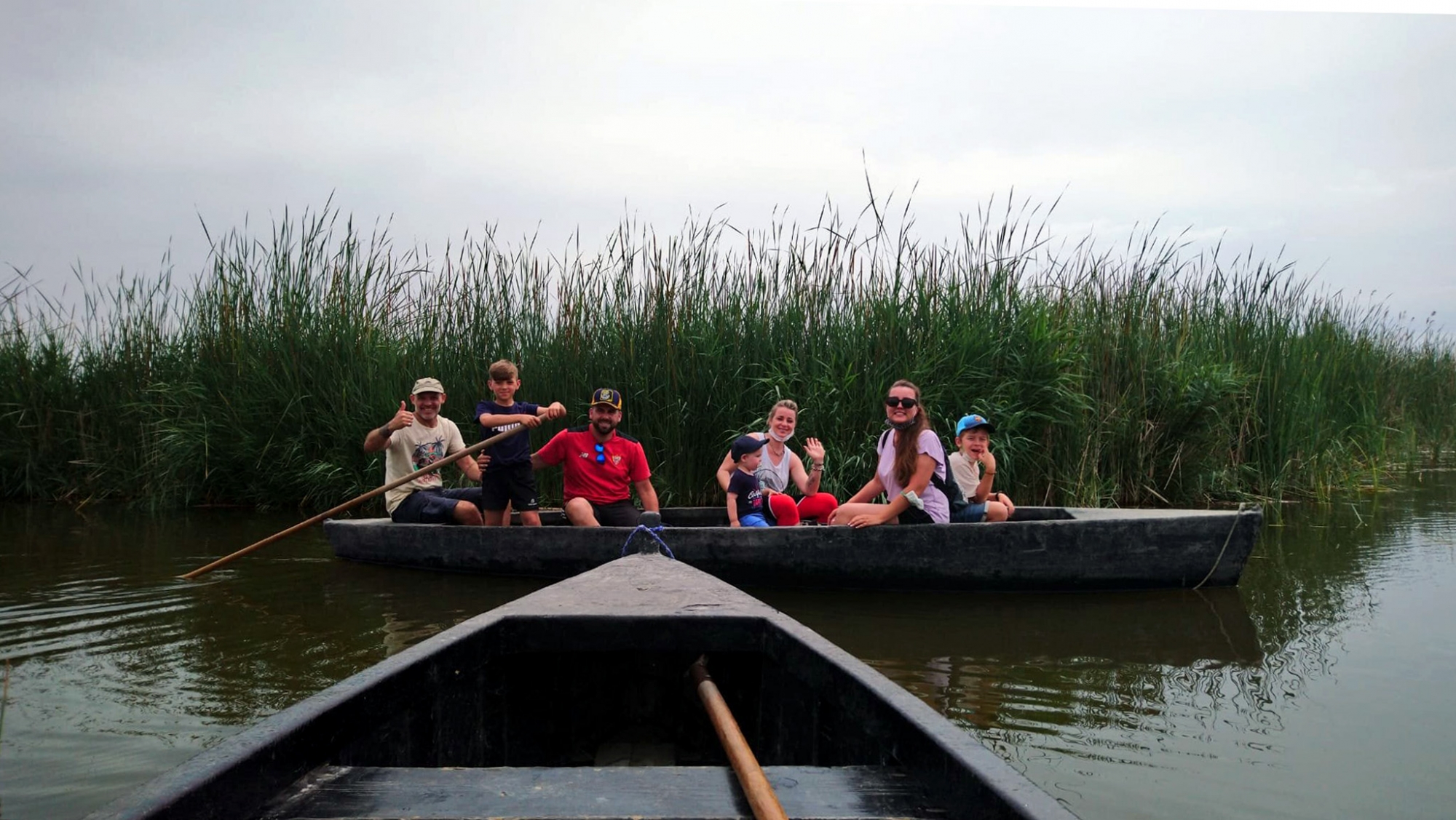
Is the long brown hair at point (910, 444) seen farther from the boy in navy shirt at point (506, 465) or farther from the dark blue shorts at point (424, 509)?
the dark blue shorts at point (424, 509)

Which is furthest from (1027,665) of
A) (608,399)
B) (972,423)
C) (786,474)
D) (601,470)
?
(601,470)

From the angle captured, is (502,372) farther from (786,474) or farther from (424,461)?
(786,474)

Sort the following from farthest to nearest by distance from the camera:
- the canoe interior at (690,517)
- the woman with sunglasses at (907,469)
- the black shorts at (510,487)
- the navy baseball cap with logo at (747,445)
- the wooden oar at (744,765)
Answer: the canoe interior at (690,517), the black shorts at (510,487), the navy baseball cap with logo at (747,445), the woman with sunglasses at (907,469), the wooden oar at (744,765)

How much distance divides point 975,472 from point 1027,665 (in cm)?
224

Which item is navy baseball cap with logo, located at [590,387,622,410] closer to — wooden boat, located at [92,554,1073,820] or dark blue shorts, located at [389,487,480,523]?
dark blue shorts, located at [389,487,480,523]

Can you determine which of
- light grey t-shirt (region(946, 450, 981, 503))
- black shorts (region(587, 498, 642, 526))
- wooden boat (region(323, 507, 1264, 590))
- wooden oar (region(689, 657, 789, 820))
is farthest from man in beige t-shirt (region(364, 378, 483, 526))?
wooden oar (region(689, 657, 789, 820))

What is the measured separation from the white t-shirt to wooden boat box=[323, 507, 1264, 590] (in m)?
1.12

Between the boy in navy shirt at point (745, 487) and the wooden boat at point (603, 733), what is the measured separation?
2.51 meters

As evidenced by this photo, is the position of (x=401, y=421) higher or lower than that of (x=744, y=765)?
higher

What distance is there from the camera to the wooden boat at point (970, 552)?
210 inches

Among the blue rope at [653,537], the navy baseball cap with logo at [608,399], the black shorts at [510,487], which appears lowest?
the blue rope at [653,537]

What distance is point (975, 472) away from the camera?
6.21 meters

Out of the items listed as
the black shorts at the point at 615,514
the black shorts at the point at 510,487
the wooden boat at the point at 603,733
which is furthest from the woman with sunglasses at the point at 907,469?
the black shorts at the point at 510,487

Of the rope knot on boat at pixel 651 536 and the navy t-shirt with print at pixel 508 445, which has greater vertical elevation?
the navy t-shirt with print at pixel 508 445
